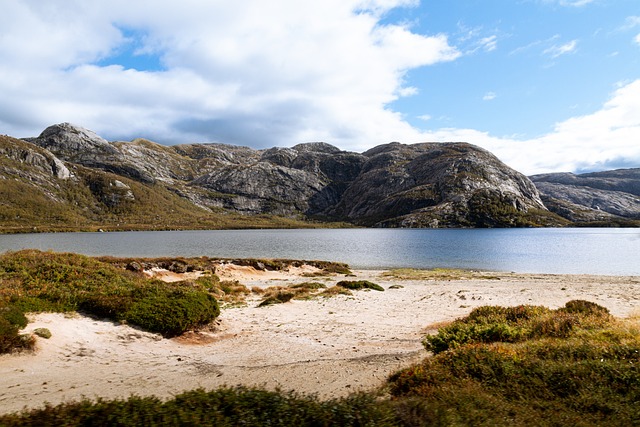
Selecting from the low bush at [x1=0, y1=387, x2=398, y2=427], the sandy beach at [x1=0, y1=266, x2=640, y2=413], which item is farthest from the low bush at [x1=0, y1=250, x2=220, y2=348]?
the low bush at [x1=0, y1=387, x2=398, y2=427]

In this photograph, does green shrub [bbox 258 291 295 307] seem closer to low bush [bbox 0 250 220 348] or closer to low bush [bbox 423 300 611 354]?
low bush [bbox 0 250 220 348]

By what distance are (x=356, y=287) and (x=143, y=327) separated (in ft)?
66.5

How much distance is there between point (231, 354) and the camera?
46.1ft

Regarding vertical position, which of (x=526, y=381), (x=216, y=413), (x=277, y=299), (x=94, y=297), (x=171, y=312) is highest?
(x=216, y=413)

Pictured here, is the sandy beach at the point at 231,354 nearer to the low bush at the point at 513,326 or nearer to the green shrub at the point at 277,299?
the green shrub at the point at 277,299

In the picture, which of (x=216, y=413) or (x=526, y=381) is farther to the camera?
(x=526, y=381)

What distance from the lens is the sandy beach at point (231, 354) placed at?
1020 centimetres

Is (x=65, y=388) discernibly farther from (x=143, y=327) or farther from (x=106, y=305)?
(x=106, y=305)

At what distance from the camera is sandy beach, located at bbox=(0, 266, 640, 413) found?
10.2m

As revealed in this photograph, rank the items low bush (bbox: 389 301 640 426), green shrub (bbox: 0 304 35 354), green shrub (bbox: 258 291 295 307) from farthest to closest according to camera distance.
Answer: green shrub (bbox: 258 291 295 307)
green shrub (bbox: 0 304 35 354)
low bush (bbox: 389 301 640 426)

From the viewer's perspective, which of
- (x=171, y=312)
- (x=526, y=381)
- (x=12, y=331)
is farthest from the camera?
(x=171, y=312)

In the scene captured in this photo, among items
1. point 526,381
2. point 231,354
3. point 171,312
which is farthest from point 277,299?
point 526,381

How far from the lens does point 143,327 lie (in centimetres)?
1591

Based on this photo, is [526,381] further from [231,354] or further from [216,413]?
[231,354]
